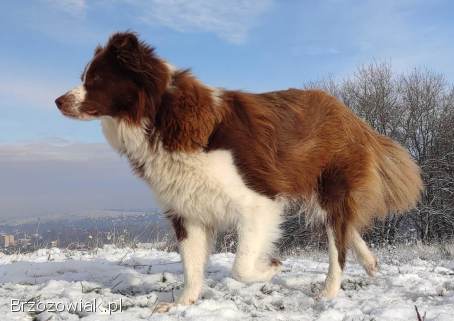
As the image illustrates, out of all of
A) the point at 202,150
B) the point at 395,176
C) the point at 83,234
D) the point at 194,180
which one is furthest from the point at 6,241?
the point at 395,176

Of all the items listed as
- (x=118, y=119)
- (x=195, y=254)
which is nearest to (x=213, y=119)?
(x=118, y=119)

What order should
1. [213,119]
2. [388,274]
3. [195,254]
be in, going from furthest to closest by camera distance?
[388,274] < [195,254] < [213,119]

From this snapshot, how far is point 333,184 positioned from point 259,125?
1.16 m

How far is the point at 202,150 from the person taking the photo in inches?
174

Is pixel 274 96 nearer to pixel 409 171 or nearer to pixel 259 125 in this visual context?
pixel 259 125

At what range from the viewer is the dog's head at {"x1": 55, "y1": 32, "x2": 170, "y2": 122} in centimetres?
455

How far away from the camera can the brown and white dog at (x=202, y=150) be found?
175 inches

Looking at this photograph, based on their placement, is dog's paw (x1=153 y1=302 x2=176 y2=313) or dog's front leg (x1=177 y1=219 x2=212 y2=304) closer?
dog's paw (x1=153 y1=302 x2=176 y2=313)

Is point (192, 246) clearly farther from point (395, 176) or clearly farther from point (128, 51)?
point (395, 176)

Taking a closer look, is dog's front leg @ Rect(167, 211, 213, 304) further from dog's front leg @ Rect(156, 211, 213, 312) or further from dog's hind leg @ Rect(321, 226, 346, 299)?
dog's hind leg @ Rect(321, 226, 346, 299)

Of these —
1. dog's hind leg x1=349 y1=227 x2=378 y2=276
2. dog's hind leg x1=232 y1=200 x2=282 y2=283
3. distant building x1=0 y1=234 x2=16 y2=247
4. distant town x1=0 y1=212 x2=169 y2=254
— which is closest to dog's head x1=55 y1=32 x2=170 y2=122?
dog's hind leg x1=232 y1=200 x2=282 y2=283

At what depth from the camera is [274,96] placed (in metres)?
5.49

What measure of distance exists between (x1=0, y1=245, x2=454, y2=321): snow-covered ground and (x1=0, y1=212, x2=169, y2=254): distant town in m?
3.95

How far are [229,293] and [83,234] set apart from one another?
310 inches
